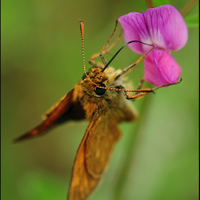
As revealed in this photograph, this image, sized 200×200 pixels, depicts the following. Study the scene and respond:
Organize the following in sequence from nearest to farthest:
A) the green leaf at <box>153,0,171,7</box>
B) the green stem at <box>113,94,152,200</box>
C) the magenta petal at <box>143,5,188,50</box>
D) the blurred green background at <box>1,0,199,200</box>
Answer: the magenta petal at <box>143,5,188,50</box> < the green leaf at <box>153,0,171,7</box> < the green stem at <box>113,94,152,200</box> < the blurred green background at <box>1,0,199,200</box>

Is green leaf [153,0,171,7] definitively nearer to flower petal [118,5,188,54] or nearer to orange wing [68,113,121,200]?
flower petal [118,5,188,54]

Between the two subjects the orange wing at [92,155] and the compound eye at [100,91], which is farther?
the orange wing at [92,155]

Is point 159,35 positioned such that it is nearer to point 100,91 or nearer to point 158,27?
point 158,27

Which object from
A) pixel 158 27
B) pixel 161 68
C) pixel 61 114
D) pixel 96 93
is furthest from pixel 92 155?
pixel 158 27

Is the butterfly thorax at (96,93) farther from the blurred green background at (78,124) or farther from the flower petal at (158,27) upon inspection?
the blurred green background at (78,124)

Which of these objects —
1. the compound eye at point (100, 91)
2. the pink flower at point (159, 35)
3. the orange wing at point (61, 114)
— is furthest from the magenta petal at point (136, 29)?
the orange wing at point (61, 114)

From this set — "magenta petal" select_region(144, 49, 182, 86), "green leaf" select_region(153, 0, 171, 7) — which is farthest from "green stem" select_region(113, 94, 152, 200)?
"green leaf" select_region(153, 0, 171, 7)
